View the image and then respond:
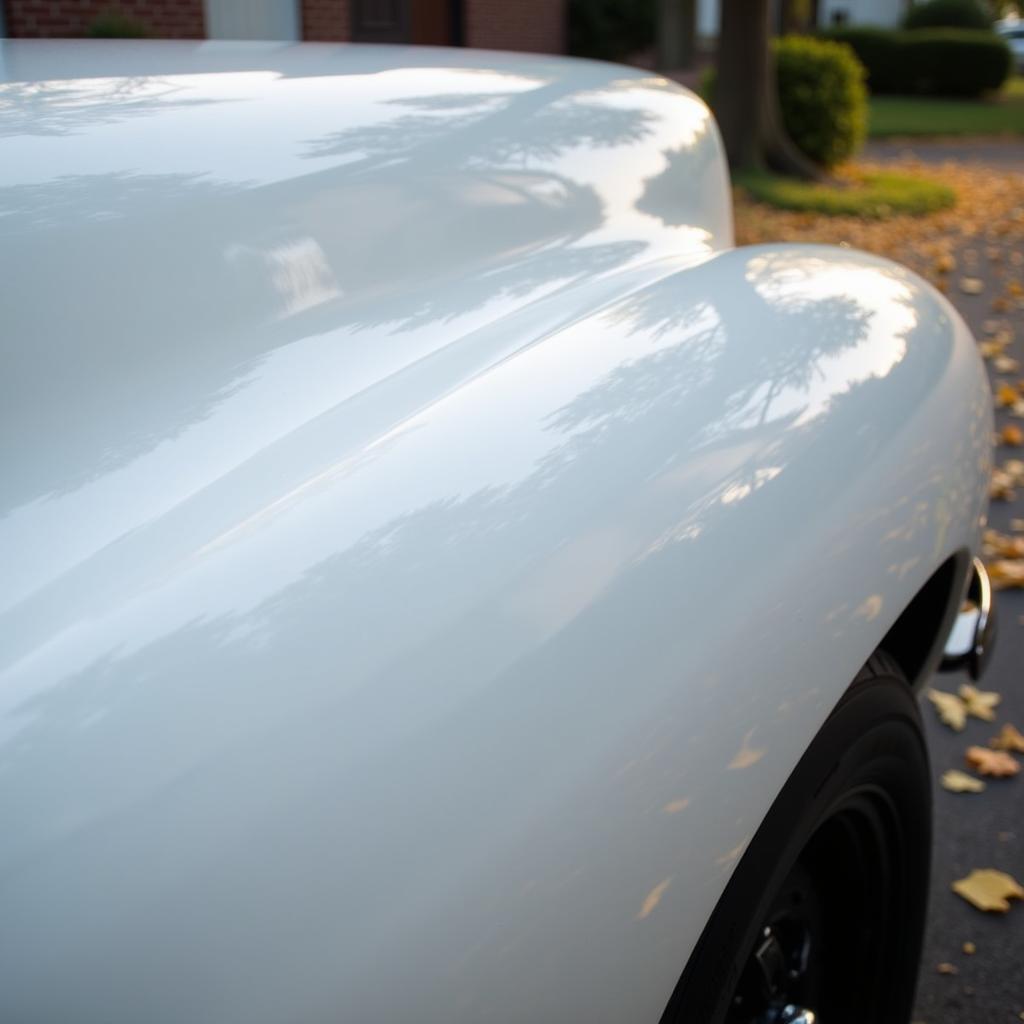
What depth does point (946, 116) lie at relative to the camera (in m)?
22.1

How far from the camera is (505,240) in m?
1.66

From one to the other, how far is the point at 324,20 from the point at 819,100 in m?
6.21

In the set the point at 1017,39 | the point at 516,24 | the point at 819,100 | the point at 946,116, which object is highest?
the point at 516,24

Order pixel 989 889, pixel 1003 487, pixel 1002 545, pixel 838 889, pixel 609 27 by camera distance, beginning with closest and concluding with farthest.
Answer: pixel 838 889 < pixel 989 889 < pixel 1002 545 < pixel 1003 487 < pixel 609 27

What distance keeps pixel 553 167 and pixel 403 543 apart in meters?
0.97

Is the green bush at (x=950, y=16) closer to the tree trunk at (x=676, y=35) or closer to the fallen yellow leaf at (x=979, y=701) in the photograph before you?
the tree trunk at (x=676, y=35)

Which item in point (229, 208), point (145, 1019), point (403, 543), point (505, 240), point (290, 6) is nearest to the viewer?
point (145, 1019)

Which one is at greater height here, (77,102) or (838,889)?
(77,102)

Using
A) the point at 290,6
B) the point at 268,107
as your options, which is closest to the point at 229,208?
the point at 268,107

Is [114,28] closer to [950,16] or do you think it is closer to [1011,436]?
[1011,436]

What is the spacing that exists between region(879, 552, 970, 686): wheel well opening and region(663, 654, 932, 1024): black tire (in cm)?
29

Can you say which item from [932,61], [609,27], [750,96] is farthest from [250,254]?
[932,61]

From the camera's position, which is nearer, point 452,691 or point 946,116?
point 452,691

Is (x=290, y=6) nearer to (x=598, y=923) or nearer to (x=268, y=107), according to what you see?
(x=268, y=107)
